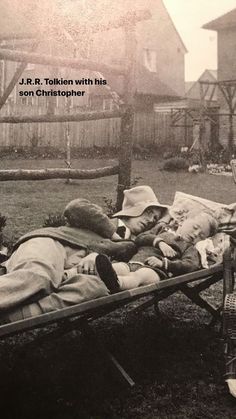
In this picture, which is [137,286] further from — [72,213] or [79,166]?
[79,166]

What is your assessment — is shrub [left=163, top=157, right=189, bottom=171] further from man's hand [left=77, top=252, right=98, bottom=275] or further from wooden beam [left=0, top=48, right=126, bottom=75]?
man's hand [left=77, top=252, right=98, bottom=275]

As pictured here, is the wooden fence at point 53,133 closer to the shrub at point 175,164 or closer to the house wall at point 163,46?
the shrub at point 175,164

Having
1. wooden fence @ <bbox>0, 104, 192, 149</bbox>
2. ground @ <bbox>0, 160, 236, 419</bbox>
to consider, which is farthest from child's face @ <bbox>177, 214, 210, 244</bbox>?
wooden fence @ <bbox>0, 104, 192, 149</bbox>

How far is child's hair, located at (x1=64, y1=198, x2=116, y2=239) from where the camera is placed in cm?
324

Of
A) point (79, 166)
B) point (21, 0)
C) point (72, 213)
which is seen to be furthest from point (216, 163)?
point (72, 213)

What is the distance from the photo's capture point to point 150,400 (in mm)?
2744

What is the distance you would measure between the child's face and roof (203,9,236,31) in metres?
18.9

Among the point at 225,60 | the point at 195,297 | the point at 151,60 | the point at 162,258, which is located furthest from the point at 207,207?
the point at 151,60

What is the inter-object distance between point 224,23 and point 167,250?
19.5m

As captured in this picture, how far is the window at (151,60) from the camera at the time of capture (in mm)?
28061

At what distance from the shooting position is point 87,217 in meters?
3.25

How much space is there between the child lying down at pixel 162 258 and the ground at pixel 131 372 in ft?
1.68

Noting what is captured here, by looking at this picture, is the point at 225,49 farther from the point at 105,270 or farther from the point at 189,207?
the point at 105,270

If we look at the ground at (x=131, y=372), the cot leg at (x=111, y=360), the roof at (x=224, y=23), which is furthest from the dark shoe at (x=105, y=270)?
the roof at (x=224, y=23)
